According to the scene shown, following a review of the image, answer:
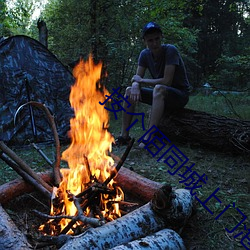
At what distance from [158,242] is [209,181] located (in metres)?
1.64

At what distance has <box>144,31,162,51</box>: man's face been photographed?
3.87 metres

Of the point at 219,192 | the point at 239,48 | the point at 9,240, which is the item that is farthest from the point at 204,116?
the point at 239,48

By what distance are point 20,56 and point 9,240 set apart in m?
4.00

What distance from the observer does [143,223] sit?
191 centimetres

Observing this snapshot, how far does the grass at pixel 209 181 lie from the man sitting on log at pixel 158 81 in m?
0.67

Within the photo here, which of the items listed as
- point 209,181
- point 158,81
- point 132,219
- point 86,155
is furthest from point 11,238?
point 158,81

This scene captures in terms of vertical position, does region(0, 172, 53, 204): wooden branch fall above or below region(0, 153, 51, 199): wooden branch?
below

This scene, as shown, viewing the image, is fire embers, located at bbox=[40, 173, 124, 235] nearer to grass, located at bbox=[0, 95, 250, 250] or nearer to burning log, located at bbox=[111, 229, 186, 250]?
burning log, located at bbox=[111, 229, 186, 250]

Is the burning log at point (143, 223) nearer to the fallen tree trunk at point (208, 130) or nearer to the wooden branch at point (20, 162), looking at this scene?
the wooden branch at point (20, 162)

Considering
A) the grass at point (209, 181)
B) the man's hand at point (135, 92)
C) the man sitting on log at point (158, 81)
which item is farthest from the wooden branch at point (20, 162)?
the man's hand at point (135, 92)

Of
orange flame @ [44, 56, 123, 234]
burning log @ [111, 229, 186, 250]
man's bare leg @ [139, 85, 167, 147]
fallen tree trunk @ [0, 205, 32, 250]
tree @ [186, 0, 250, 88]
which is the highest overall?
tree @ [186, 0, 250, 88]

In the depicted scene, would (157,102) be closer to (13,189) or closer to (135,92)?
(135,92)

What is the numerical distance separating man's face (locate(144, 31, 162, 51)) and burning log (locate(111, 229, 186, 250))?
9.53 ft

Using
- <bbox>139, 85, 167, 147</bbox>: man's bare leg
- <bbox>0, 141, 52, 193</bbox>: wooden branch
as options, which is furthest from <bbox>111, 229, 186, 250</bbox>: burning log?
<bbox>139, 85, 167, 147</bbox>: man's bare leg
